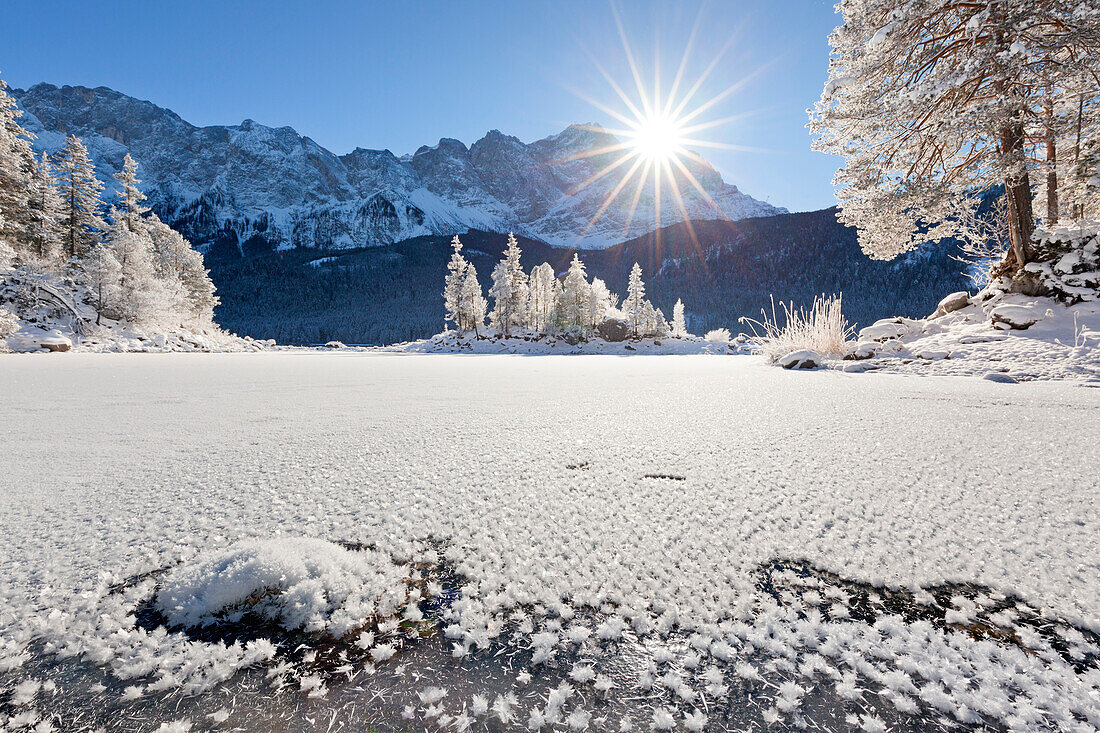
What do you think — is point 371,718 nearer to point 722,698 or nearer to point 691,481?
point 722,698

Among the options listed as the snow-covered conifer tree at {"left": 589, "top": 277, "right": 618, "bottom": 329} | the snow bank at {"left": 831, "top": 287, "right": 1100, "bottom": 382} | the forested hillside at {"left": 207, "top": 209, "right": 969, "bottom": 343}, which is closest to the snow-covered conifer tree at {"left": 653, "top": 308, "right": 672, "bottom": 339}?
the snow-covered conifer tree at {"left": 589, "top": 277, "right": 618, "bottom": 329}

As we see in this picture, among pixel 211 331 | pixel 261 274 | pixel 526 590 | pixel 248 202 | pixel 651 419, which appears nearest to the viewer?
pixel 526 590

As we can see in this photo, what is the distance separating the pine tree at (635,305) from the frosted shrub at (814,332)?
95.3 ft

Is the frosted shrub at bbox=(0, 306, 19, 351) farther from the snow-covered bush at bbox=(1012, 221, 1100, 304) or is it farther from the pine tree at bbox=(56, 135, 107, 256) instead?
the snow-covered bush at bbox=(1012, 221, 1100, 304)

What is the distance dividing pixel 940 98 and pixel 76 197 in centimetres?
3263

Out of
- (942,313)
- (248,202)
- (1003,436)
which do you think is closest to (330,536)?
(1003,436)

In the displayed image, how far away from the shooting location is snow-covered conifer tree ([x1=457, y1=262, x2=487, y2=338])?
3566 cm

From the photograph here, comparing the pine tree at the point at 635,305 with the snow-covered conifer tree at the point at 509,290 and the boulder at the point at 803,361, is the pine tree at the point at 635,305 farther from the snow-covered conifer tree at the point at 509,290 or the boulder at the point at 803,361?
the boulder at the point at 803,361

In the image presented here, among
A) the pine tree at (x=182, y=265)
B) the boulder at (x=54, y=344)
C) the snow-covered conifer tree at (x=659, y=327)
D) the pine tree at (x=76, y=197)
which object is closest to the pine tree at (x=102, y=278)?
the boulder at (x=54, y=344)

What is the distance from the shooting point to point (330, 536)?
0.84 metres

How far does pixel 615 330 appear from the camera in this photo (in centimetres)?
3431

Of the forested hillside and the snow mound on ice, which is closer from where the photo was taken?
the snow mound on ice

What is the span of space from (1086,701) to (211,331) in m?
28.9

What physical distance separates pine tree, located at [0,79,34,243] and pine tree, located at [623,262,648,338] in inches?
1285
